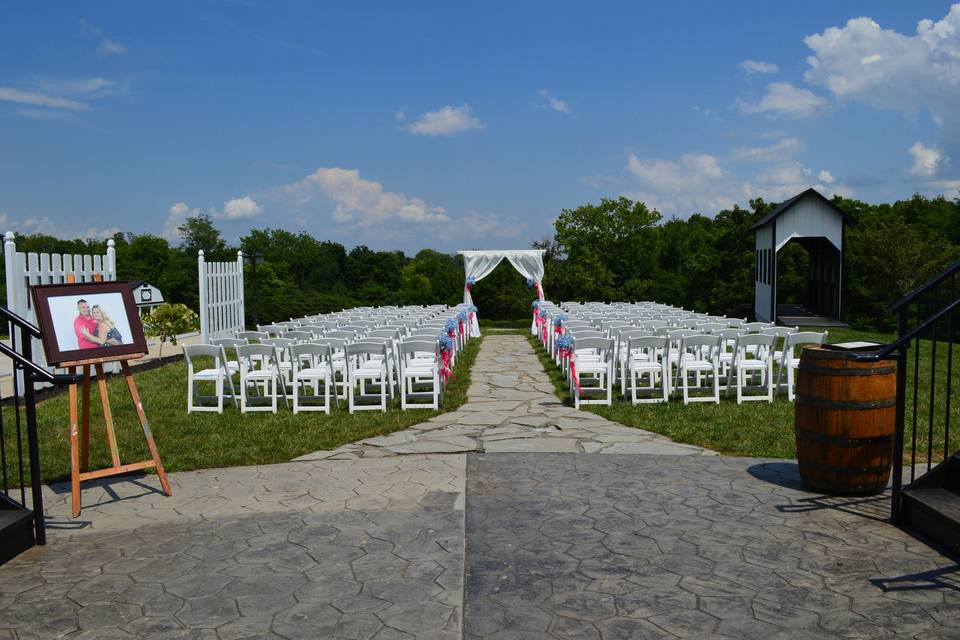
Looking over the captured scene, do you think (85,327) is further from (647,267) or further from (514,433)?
(647,267)

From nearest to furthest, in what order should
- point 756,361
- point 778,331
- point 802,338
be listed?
point 802,338 < point 756,361 < point 778,331

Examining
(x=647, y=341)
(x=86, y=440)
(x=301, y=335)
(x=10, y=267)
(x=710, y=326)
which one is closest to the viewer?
(x=86, y=440)

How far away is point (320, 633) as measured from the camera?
3.17 metres

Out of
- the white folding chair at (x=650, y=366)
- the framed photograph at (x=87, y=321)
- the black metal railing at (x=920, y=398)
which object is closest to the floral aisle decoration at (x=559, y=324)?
the white folding chair at (x=650, y=366)

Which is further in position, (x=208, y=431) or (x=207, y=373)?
(x=207, y=373)

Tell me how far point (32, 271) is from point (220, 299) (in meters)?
5.23

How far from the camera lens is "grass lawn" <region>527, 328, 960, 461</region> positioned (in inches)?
259

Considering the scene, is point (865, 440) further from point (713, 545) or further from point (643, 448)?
point (643, 448)

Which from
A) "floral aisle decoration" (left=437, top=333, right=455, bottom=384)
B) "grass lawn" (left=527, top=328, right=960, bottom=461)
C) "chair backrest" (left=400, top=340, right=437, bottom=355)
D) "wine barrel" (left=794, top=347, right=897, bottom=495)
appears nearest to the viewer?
"wine barrel" (left=794, top=347, right=897, bottom=495)

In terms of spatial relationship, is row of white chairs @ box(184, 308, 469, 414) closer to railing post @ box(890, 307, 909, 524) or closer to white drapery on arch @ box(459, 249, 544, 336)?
railing post @ box(890, 307, 909, 524)

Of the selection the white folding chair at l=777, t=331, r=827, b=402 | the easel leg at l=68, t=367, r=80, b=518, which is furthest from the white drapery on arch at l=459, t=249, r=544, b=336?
the easel leg at l=68, t=367, r=80, b=518

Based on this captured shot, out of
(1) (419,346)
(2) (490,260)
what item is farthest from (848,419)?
(2) (490,260)

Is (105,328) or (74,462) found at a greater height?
(105,328)

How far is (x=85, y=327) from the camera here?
17.3 feet
